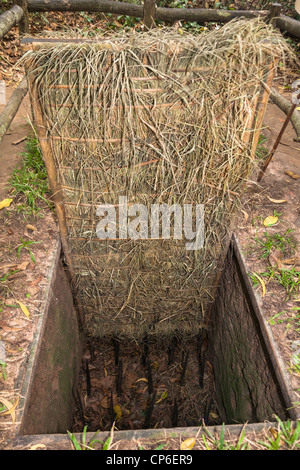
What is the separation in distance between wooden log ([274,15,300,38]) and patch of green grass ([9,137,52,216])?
272 centimetres

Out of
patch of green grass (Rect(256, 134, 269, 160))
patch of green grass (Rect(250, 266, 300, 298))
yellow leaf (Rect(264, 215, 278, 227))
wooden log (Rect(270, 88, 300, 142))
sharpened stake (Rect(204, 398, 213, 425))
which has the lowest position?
sharpened stake (Rect(204, 398, 213, 425))

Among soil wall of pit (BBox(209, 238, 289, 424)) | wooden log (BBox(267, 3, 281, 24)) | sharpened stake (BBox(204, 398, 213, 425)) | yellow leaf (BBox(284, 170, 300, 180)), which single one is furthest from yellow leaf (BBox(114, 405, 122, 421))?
wooden log (BBox(267, 3, 281, 24))

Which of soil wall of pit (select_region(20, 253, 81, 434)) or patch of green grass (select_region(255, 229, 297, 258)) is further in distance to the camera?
patch of green grass (select_region(255, 229, 297, 258))

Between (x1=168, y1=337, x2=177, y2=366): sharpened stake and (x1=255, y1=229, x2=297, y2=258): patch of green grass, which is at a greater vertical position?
(x1=255, y1=229, x2=297, y2=258): patch of green grass

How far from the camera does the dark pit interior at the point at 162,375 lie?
200 centimetres

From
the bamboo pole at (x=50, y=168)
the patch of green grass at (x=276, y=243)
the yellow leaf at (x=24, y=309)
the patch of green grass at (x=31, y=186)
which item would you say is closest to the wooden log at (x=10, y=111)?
the patch of green grass at (x=31, y=186)

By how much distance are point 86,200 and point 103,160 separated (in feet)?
1.03

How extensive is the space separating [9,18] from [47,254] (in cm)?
224

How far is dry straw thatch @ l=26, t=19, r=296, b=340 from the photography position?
1.57m

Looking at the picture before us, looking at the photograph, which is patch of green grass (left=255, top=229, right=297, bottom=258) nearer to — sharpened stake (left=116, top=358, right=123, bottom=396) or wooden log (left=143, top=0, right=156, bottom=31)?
sharpened stake (left=116, top=358, right=123, bottom=396)

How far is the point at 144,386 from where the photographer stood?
302cm

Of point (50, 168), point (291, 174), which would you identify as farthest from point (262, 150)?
point (50, 168)

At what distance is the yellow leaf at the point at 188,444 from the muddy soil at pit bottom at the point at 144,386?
119cm
